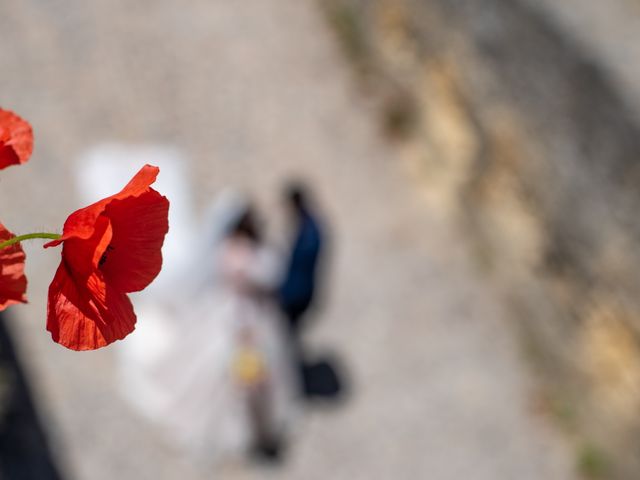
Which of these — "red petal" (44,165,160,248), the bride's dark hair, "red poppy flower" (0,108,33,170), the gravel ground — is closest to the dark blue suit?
the bride's dark hair

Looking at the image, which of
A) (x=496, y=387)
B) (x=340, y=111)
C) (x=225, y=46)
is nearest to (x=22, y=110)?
(x=225, y=46)

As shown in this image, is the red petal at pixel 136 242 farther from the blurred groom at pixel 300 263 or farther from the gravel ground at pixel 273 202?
the gravel ground at pixel 273 202

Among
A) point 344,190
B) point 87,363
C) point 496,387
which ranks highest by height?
point 344,190

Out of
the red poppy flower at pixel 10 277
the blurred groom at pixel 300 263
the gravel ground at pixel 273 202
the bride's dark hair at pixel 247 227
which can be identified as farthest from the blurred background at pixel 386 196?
the red poppy flower at pixel 10 277

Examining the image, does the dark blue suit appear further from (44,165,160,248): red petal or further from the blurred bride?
(44,165,160,248): red petal

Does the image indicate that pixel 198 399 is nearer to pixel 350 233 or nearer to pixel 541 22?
pixel 350 233

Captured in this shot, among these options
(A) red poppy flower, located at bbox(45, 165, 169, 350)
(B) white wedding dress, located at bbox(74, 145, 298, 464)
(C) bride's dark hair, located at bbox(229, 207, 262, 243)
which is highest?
(C) bride's dark hair, located at bbox(229, 207, 262, 243)
